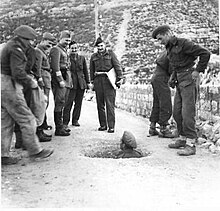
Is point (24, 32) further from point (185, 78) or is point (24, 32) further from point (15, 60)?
point (185, 78)

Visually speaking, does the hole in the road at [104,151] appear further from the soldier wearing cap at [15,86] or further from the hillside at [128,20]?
the hillside at [128,20]

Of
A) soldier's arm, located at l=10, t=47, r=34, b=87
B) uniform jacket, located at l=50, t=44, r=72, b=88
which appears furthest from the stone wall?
soldier's arm, located at l=10, t=47, r=34, b=87

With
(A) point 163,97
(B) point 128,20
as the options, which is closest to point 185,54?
(A) point 163,97

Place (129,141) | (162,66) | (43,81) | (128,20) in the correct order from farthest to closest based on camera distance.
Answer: (128,20), (162,66), (43,81), (129,141)

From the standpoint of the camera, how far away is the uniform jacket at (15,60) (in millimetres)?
3590

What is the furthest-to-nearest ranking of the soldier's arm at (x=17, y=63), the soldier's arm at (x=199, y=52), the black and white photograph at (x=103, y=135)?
1. the soldier's arm at (x=199, y=52)
2. the soldier's arm at (x=17, y=63)
3. the black and white photograph at (x=103, y=135)

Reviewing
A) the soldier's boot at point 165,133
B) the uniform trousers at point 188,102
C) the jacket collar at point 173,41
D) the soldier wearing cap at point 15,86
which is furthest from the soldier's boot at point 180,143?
the soldier wearing cap at point 15,86

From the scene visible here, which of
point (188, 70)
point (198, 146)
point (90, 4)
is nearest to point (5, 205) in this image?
point (188, 70)

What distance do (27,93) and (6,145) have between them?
59 centimetres

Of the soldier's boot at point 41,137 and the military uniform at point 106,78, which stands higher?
the military uniform at point 106,78

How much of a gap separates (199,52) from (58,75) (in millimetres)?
1999

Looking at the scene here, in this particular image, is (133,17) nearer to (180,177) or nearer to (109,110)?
(109,110)

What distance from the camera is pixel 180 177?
3.64 meters

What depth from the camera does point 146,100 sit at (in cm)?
806
